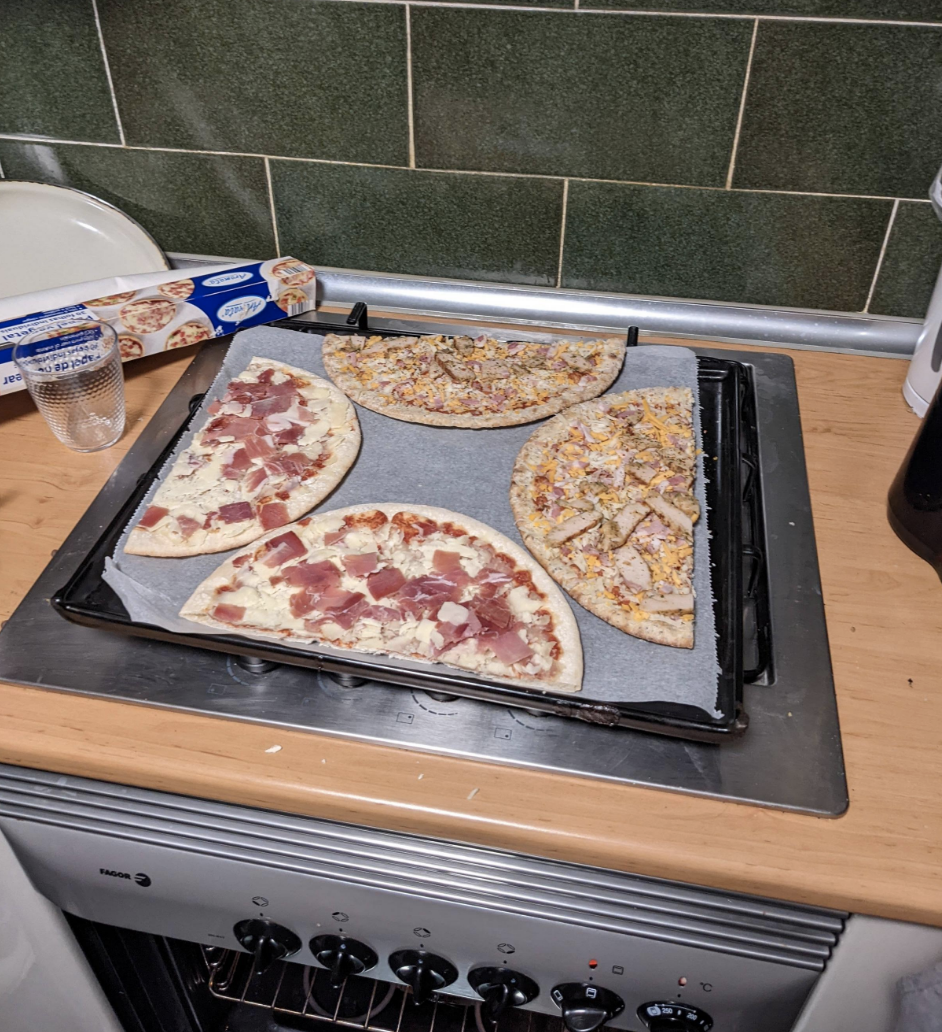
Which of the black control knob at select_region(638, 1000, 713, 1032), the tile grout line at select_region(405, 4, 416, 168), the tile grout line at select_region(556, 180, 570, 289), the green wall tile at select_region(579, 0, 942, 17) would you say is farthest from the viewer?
the tile grout line at select_region(556, 180, 570, 289)

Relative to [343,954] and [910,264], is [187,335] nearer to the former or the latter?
[343,954]

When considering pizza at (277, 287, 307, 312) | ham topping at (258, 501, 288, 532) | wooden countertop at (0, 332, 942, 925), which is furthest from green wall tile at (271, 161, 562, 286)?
wooden countertop at (0, 332, 942, 925)

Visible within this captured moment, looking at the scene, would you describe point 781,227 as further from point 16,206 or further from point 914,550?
point 16,206

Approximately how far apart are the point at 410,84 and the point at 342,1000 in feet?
4.29

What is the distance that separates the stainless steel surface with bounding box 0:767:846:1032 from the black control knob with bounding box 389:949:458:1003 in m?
0.01

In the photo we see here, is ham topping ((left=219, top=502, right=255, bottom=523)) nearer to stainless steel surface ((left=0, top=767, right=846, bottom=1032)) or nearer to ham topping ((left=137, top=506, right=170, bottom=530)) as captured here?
ham topping ((left=137, top=506, right=170, bottom=530))

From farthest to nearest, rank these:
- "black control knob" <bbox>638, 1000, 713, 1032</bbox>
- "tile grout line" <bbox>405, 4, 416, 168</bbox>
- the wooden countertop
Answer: "tile grout line" <bbox>405, 4, 416, 168</bbox> → "black control knob" <bbox>638, 1000, 713, 1032</bbox> → the wooden countertop

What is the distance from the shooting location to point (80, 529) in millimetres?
1062

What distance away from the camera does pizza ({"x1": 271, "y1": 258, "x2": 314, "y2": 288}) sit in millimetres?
1354

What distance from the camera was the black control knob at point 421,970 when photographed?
2.97 ft

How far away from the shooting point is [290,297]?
1373mm

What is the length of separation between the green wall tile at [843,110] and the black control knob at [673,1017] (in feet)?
3.53

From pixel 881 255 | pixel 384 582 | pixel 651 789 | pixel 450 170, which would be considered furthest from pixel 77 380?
pixel 881 255

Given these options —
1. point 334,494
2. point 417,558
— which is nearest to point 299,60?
point 334,494
